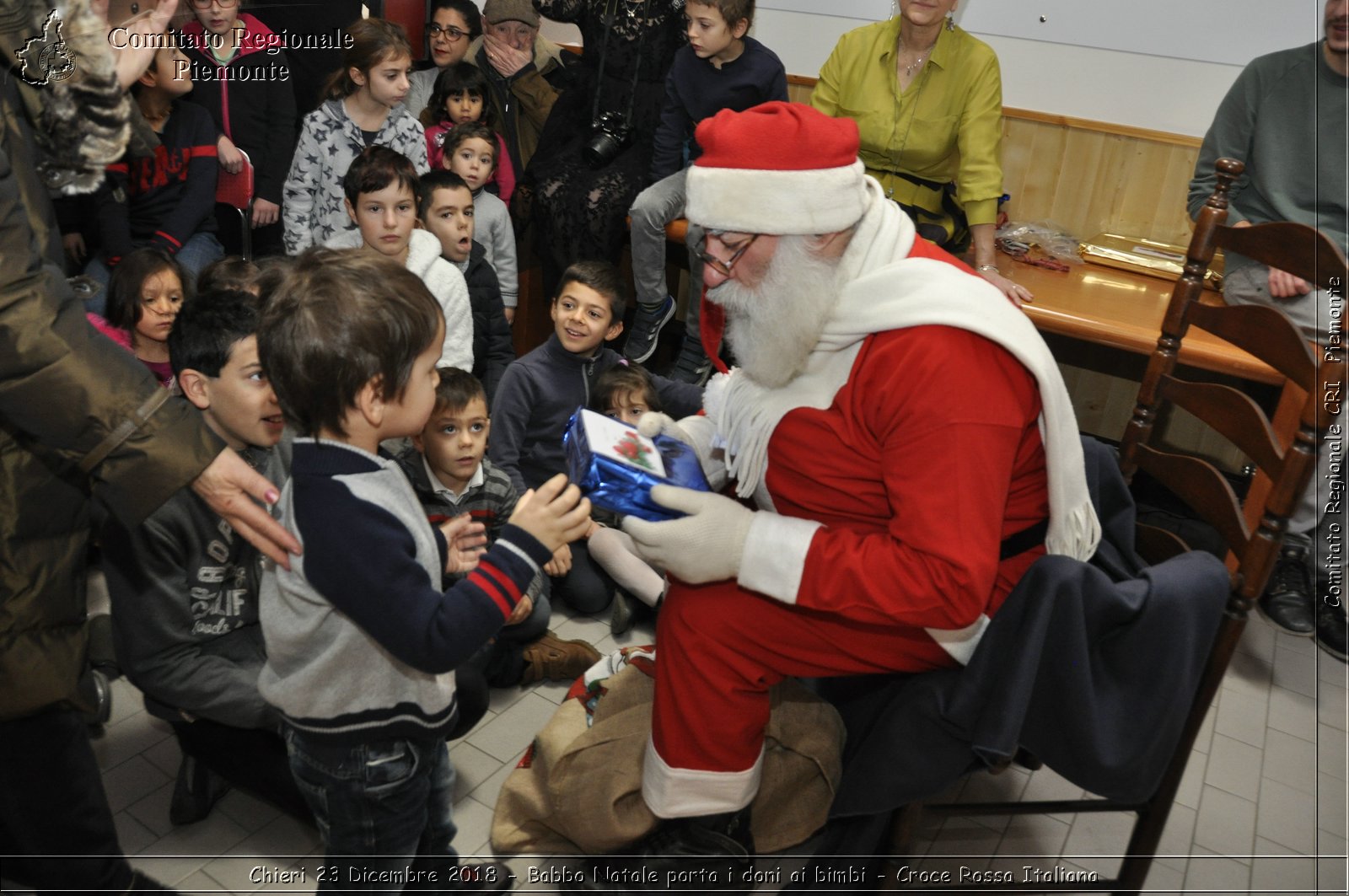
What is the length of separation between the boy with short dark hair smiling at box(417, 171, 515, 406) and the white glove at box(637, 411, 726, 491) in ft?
4.83

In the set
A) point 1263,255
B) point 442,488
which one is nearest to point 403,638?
point 442,488

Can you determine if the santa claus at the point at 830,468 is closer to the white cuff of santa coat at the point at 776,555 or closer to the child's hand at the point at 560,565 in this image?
the white cuff of santa coat at the point at 776,555

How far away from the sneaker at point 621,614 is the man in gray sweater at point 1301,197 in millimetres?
2029

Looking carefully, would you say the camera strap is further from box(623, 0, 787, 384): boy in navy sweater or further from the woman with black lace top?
box(623, 0, 787, 384): boy in navy sweater

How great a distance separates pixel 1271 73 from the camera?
3.18 m

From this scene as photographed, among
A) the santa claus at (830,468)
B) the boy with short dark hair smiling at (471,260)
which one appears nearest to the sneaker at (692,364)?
the boy with short dark hair smiling at (471,260)

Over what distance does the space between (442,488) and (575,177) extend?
2.03m

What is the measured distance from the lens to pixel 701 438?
6.92 feet

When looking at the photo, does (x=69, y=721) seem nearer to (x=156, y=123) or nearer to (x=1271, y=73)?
(x=156, y=123)

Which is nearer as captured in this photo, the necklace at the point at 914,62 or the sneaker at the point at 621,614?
the sneaker at the point at 621,614

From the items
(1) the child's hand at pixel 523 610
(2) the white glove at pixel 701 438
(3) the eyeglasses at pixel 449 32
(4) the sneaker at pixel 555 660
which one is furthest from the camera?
(3) the eyeglasses at pixel 449 32

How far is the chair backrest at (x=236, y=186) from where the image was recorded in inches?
155

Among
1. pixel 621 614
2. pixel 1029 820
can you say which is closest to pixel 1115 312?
pixel 1029 820

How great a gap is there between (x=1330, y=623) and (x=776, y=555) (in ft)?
7.75
